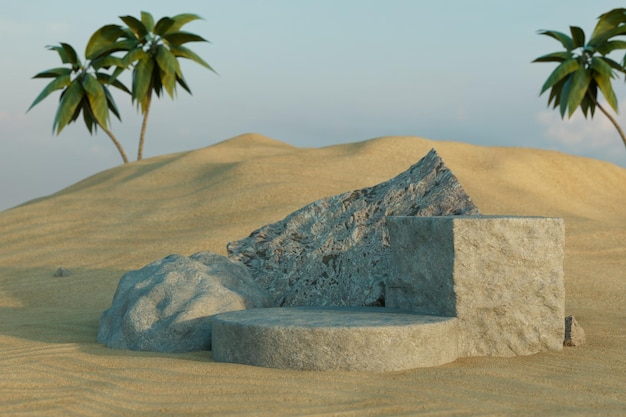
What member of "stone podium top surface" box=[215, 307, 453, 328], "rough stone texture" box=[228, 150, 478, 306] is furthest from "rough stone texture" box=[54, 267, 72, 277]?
"stone podium top surface" box=[215, 307, 453, 328]

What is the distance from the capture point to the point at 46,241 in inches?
575

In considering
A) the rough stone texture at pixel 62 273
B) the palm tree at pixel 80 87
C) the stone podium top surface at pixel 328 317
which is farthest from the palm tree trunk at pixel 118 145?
the stone podium top surface at pixel 328 317

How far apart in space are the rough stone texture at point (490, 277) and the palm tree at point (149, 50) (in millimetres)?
19442

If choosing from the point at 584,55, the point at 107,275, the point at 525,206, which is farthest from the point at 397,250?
the point at 584,55

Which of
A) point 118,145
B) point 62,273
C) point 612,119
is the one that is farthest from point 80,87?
point 612,119

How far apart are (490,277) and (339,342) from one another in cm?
141

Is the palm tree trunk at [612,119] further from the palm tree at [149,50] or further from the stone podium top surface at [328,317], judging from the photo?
the stone podium top surface at [328,317]

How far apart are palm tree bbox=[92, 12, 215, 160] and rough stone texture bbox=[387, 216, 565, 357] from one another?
63.8 feet

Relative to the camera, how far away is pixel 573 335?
6477 mm

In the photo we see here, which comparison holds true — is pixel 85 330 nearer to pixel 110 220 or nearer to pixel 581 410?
pixel 581 410

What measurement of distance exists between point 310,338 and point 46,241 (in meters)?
10.7

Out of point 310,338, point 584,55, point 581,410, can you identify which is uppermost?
point 584,55

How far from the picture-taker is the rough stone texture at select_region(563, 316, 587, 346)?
6457 millimetres

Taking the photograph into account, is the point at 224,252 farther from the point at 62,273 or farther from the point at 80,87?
the point at 80,87
